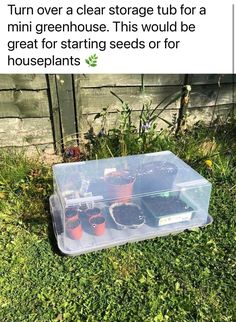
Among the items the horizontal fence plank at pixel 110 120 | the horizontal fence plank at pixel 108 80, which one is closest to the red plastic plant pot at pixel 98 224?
the horizontal fence plank at pixel 110 120

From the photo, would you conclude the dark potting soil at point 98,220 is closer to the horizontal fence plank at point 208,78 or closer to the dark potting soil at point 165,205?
the dark potting soil at point 165,205

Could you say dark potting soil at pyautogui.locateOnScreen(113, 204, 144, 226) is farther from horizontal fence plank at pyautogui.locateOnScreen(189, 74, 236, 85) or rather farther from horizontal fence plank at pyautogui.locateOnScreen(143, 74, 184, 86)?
horizontal fence plank at pyautogui.locateOnScreen(189, 74, 236, 85)

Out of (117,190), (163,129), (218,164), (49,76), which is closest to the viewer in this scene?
(117,190)

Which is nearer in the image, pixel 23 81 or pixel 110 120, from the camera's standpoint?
pixel 23 81

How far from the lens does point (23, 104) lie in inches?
114

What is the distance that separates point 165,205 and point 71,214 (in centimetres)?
69

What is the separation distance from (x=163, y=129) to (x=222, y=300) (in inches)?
74.6

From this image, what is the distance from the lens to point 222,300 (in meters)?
1.90

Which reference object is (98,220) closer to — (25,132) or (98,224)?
(98,224)

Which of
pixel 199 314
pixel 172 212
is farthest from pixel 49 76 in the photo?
pixel 199 314

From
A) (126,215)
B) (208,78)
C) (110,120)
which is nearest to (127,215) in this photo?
(126,215)

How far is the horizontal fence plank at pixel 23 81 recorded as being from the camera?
108 inches
